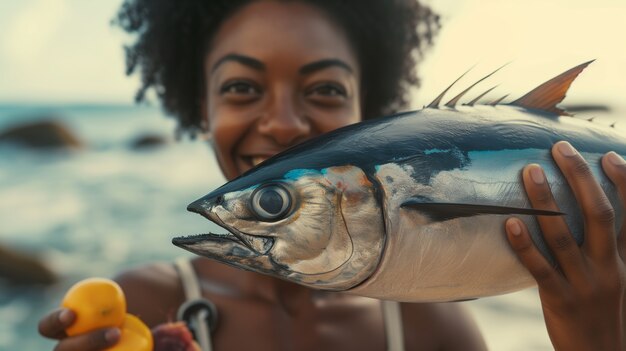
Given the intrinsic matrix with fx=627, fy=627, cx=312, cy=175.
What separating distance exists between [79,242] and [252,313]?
7567mm

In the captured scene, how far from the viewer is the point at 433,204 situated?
38.1 inches

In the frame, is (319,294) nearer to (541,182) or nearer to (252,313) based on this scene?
(252,313)

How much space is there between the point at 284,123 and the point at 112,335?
0.74 metres

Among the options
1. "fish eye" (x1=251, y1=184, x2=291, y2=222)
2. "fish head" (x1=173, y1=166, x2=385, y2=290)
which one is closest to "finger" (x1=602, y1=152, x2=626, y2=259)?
"fish head" (x1=173, y1=166, x2=385, y2=290)

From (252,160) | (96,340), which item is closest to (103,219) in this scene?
(252,160)

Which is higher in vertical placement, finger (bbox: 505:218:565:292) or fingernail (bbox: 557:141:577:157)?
fingernail (bbox: 557:141:577:157)

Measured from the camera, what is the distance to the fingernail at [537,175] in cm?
107

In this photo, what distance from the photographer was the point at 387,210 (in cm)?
98

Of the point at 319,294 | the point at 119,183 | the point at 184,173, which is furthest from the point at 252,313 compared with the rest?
the point at 184,173

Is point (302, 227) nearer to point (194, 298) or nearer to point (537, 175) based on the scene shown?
point (537, 175)

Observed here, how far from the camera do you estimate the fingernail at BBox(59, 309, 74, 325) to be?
145cm

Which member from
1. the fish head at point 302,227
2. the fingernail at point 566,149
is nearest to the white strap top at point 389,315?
the fingernail at point 566,149

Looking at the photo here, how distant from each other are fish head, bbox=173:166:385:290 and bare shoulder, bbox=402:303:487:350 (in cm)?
138

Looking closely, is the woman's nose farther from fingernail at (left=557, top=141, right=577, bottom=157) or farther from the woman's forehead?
fingernail at (left=557, top=141, right=577, bottom=157)
